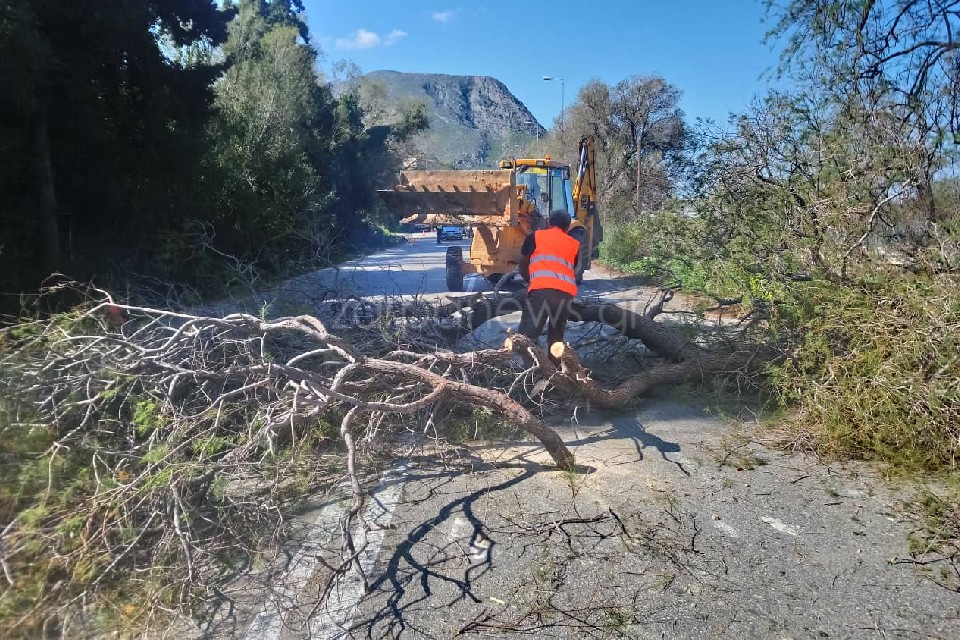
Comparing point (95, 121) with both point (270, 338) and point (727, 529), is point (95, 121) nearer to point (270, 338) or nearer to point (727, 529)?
point (270, 338)

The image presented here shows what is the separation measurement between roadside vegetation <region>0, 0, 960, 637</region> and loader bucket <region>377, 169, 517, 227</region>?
218cm

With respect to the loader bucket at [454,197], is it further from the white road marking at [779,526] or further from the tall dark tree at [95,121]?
the white road marking at [779,526]

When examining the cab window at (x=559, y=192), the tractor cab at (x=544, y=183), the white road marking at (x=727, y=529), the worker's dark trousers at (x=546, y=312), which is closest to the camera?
the white road marking at (x=727, y=529)

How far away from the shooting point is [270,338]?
5680mm

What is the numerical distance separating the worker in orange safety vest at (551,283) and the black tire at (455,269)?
690 cm

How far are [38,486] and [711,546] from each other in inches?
139

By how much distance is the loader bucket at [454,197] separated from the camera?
37.2ft

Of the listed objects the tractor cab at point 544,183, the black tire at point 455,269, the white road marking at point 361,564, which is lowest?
the white road marking at point 361,564

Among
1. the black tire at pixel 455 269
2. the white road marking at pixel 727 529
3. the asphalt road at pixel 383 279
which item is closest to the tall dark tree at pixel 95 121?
the asphalt road at pixel 383 279

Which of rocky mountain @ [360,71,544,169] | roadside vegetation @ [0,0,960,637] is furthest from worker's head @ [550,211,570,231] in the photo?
rocky mountain @ [360,71,544,169]

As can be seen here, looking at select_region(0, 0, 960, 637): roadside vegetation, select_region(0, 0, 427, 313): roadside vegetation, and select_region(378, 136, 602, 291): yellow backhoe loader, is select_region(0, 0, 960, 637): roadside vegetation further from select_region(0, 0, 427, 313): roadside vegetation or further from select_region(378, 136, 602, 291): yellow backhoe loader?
select_region(378, 136, 602, 291): yellow backhoe loader

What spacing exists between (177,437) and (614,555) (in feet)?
8.29

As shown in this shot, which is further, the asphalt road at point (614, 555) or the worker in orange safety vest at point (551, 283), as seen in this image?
the worker in orange safety vest at point (551, 283)

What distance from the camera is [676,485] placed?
4359 mm
